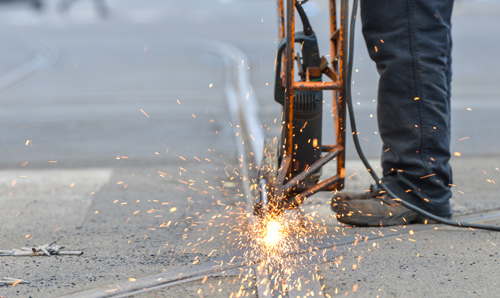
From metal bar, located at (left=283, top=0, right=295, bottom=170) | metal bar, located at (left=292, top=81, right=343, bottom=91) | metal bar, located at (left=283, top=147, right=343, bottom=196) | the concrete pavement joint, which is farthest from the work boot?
the concrete pavement joint

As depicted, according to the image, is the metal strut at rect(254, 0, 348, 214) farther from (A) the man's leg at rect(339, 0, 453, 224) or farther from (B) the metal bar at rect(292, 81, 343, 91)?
(A) the man's leg at rect(339, 0, 453, 224)

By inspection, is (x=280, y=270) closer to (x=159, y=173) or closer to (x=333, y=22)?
(x=333, y=22)

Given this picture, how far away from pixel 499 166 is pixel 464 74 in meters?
4.79

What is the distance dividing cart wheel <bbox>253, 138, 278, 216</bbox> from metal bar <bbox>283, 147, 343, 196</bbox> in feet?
0.21

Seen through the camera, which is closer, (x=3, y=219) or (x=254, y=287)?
(x=254, y=287)

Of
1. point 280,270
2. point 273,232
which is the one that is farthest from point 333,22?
point 280,270

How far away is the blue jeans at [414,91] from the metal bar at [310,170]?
0.34 m

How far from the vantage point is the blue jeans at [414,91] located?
3.20 metres

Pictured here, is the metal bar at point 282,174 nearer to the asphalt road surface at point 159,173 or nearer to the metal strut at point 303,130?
the metal strut at point 303,130

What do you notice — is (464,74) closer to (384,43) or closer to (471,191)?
(471,191)

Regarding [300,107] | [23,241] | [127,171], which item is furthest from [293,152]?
[127,171]

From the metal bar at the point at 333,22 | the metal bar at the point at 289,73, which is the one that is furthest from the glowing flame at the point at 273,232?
the metal bar at the point at 333,22

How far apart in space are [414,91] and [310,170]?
0.57 meters

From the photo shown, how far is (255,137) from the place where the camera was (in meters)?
5.39
